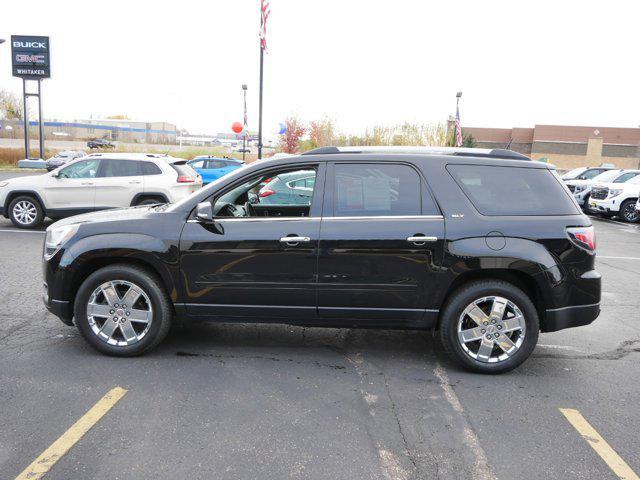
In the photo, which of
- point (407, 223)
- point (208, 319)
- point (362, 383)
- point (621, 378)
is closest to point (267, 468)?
point (362, 383)

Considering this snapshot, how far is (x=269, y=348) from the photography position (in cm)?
479

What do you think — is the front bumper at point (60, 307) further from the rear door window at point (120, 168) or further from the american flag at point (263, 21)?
the american flag at point (263, 21)

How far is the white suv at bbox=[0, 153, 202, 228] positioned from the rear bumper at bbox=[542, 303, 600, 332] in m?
8.92

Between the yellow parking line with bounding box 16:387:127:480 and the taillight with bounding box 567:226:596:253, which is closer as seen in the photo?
the yellow parking line with bounding box 16:387:127:480

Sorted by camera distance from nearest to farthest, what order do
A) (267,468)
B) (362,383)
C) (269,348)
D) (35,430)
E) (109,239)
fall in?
(267,468) → (35,430) → (362,383) → (109,239) → (269,348)

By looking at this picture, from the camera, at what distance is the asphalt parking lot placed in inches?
118

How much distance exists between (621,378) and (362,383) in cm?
218

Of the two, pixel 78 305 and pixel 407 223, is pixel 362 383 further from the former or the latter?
pixel 78 305

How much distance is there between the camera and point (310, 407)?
12.1 ft

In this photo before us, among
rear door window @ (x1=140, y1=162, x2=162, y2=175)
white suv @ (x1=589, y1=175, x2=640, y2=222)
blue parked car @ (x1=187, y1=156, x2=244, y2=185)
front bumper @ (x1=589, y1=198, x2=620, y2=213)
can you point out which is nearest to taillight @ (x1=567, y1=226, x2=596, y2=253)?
rear door window @ (x1=140, y1=162, x2=162, y2=175)

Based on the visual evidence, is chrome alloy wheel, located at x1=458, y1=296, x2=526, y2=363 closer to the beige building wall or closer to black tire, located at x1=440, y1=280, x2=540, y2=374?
black tire, located at x1=440, y1=280, x2=540, y2=374

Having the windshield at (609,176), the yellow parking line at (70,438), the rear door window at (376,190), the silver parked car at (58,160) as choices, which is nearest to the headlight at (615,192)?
the windshield at (609,176)

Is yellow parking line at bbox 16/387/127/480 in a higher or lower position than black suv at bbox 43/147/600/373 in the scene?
lower

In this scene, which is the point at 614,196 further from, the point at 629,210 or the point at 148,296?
the point at 148,296
